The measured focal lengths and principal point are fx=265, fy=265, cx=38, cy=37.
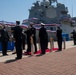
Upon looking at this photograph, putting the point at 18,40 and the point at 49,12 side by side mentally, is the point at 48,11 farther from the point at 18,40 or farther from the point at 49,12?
the point at 18,40

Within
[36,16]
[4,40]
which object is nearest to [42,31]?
[4,40]

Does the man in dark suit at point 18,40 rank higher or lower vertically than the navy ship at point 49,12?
lower

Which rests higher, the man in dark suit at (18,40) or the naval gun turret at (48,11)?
the naval gun turret at (48,11)

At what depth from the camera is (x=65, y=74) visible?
779cm

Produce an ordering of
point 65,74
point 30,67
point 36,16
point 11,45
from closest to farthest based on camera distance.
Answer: point 65,74 → point 30,67 → point 11,45 → point 36,16

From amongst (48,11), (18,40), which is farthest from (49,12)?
(18,40)

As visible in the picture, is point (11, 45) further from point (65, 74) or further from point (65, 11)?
point (65, 11)

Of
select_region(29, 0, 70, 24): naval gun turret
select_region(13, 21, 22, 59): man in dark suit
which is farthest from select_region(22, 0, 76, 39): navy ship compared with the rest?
select_region(13, 21, 22, 59): man in dark suit

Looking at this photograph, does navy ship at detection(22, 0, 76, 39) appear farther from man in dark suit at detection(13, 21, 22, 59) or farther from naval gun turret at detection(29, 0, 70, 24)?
man in dark suit at detection(13, 21, 22, 59)

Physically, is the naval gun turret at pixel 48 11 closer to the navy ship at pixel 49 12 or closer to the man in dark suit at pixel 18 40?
the navy ship at pixel 49 12

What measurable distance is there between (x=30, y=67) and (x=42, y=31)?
5.58 m

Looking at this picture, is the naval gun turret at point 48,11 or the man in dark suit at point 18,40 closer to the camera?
the man in dark suit at point 18,40

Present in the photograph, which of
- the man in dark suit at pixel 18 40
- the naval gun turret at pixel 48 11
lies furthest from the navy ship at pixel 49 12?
the man in dark suit at pixel 18 40

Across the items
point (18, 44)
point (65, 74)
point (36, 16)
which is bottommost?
point (65, 74)
